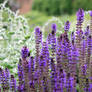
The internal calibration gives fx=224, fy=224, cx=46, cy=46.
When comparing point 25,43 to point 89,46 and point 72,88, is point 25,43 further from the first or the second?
point 72,88

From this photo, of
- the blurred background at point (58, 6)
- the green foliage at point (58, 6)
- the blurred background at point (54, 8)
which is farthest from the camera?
the green foliage at point (58, 6)

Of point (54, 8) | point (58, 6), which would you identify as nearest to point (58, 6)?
point (58, 6)

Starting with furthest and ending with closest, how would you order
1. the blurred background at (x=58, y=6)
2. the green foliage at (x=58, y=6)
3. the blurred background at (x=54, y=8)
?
the green foliage at (x=58, y=6)
the blurred background at (x=54, y=8)
the blurred background at (x=58, y=6)

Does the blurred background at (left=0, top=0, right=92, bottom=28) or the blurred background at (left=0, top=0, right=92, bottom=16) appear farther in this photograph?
the blurred background at (left=0, top=0, right=92, bottom=28)

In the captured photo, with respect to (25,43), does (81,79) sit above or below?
below

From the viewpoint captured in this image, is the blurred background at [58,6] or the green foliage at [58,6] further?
the green foliage at [58,6]

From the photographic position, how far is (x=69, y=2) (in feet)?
99.9

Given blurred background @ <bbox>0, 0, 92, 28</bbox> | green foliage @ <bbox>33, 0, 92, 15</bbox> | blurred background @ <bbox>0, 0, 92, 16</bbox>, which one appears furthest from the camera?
green foliage @ <bbox>33, 0, 92, 15</bbox>

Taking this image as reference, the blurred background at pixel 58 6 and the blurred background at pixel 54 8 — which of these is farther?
the blurred background at pixel 54 8

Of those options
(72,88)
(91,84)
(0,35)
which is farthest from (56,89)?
(0,35)

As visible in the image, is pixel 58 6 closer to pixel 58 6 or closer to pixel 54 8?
pixel 58 6

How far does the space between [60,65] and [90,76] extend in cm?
28

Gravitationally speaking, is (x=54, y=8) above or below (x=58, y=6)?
below

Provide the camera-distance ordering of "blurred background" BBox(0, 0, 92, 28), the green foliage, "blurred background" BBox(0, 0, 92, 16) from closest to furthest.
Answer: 1. "blurred background" BBox(0, 0, 92, 16)
2. "blurred background" BBox(0, 0, 92, 28)
3. the green foliage
